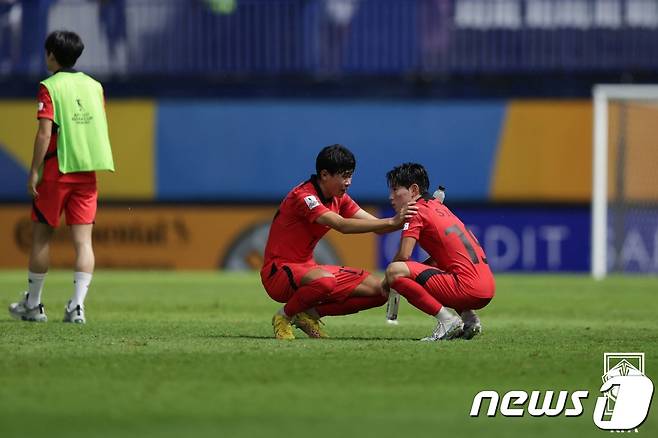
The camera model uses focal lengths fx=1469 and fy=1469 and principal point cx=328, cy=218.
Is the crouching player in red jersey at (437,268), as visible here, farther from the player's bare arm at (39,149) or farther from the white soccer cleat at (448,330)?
the player's bare arm at (39,149)

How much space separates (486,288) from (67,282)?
31.6ft

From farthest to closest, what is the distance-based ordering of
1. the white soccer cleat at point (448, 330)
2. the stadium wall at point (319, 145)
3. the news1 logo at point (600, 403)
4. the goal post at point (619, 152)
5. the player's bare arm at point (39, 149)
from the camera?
the stadium wall at point (319, 145), the goal post at point (619, 152), the player's bare arm at point (39, 149), the white soccer cleat at point (448, 330), the news1 logo at point (600, 403)

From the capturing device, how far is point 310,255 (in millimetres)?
10094

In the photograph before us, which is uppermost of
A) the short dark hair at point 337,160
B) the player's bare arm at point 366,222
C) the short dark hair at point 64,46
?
the short dark hair at point 64,46

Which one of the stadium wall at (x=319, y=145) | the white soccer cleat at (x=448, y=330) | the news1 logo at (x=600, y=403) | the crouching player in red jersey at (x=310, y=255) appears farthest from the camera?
the stadium wall at (x=319, y=145)

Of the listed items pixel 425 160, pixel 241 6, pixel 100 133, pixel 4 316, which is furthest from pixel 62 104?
pixel 241 6

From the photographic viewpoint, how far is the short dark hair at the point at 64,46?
10828 mm

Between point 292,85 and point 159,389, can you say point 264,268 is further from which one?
A: point 292,85

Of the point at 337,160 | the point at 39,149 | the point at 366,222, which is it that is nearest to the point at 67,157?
the point at 39,149

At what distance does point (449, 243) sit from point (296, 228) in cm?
106

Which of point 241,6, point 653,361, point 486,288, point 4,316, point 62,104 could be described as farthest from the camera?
point 241,6

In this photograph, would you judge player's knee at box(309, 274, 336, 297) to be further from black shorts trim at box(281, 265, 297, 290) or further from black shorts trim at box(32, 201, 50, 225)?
black shorts trim at box(32, 201, 50, 225)

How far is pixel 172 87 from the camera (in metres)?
23.2

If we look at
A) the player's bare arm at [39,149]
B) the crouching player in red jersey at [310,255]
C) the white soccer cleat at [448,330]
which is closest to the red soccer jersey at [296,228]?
the crouching player in red jersey at [310,255]
